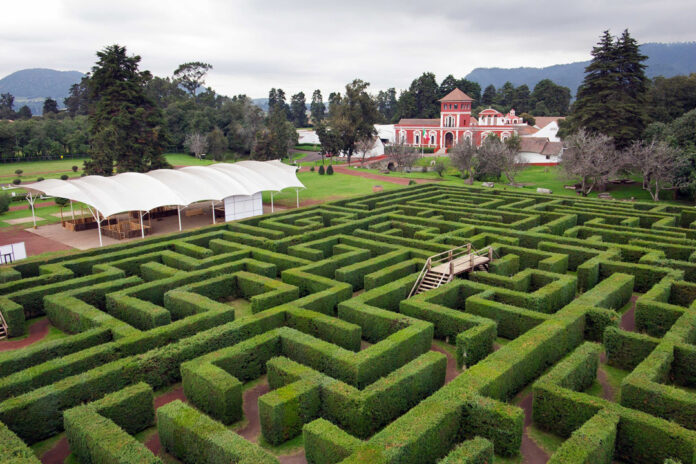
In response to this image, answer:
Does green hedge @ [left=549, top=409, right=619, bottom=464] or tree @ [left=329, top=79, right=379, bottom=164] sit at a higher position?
tree @ [left=329, top=79, right=379, bottom=164]

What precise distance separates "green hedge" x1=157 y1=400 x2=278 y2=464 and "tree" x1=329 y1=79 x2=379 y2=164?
65.6 meters

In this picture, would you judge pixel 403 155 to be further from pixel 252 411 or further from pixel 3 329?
pixel 252 411

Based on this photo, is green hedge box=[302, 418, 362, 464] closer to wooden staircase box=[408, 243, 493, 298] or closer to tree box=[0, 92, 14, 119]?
wooden staircase box=[408, 243, 493, 298]

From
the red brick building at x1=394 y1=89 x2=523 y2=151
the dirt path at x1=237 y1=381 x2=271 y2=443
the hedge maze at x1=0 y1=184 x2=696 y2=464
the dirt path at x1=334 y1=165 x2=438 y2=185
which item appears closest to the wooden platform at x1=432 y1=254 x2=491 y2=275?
the hedge maze at x1=0 y1=184 x2=696 y2=464

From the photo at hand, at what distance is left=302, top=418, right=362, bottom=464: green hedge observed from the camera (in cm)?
1005

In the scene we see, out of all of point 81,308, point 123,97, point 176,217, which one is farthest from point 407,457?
point 123,97

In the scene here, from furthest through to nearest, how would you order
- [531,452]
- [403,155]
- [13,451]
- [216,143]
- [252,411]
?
[216,143], [403,155], [252,411], [531,452], [13,451]

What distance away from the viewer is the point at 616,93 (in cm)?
5022

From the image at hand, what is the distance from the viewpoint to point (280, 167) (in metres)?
42.7

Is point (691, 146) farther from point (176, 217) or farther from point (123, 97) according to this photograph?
point (123, 97)

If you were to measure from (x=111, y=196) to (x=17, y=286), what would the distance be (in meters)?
10.6

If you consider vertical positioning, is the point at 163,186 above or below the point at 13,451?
above

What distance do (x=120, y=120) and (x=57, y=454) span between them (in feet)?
135

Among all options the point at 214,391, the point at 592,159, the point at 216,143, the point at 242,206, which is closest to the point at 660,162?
the point at 592,159
